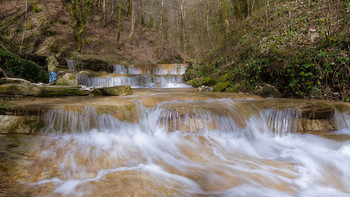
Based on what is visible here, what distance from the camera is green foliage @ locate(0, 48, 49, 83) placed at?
25.3 feet

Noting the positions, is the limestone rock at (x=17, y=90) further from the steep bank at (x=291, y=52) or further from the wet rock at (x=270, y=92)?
the wet rock at (x=270, y=92)

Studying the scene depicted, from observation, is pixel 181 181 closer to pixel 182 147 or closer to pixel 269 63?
pixel 182 147

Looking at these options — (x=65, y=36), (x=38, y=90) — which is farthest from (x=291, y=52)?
(x=65, y=36)

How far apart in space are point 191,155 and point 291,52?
5.51 metres

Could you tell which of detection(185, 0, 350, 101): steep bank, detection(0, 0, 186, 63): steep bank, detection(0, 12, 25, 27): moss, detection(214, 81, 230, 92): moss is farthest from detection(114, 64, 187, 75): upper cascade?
detection(0, 12, 25, 27): moss

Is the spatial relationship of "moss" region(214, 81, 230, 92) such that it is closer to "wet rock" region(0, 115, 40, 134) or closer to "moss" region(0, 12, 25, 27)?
"wet rock" region(0, 115, 40, 134)

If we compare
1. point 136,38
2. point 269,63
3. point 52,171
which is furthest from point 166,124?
point 136,38

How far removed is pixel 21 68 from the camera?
8.23m

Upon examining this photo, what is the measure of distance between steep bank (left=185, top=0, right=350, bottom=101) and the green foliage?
343 inches

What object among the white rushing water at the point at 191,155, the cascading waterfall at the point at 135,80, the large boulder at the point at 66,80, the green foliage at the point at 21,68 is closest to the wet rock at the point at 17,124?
the white rushing water at the point at 191,155

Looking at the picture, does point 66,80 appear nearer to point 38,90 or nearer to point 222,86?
point 38,90

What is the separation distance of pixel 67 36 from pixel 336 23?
19.2m

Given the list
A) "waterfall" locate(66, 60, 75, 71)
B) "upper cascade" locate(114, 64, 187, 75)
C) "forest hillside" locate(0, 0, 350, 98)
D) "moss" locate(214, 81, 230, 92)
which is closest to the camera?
"forest hillside" locate(0, 0, 350, 98)

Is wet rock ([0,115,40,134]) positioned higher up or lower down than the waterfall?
lower down
